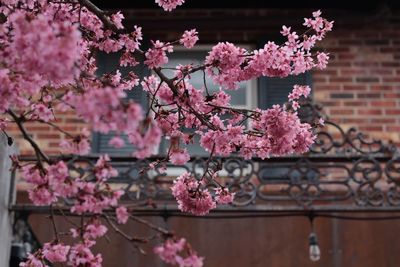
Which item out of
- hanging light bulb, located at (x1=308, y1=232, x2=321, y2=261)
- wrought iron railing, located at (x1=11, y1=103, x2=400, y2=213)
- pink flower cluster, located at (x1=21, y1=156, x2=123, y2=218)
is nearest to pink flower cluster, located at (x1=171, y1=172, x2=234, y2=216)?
pink flower cluster, located at (x1=21, y1=156, x2=123, y2=218)

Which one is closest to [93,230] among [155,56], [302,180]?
[155,56]

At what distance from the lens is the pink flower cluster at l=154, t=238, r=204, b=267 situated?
269cm

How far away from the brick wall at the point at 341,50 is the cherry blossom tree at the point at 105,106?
2940 millimetres

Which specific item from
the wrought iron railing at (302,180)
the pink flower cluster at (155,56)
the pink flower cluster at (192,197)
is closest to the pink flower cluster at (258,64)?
the pink flower cluster at (155,56)

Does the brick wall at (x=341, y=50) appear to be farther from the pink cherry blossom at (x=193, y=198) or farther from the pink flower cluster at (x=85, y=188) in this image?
the pink flower cluster at (x=85, y=188)

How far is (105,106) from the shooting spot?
2.54 meters

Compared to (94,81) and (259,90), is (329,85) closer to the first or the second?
(259,90)

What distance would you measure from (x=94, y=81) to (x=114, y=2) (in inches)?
181

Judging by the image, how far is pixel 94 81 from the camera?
9.96 feet

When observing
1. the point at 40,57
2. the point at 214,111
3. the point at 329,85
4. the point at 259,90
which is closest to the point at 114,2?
the point at 259,90

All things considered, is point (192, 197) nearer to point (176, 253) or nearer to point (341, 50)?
point (176, 253)

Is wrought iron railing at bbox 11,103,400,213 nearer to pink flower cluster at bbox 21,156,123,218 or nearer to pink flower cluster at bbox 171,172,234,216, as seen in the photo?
pink flower cluster at bbox 171,172,234,216

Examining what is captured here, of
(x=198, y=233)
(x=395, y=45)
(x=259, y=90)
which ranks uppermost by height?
(x=395, y=45)

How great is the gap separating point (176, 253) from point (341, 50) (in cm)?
496
